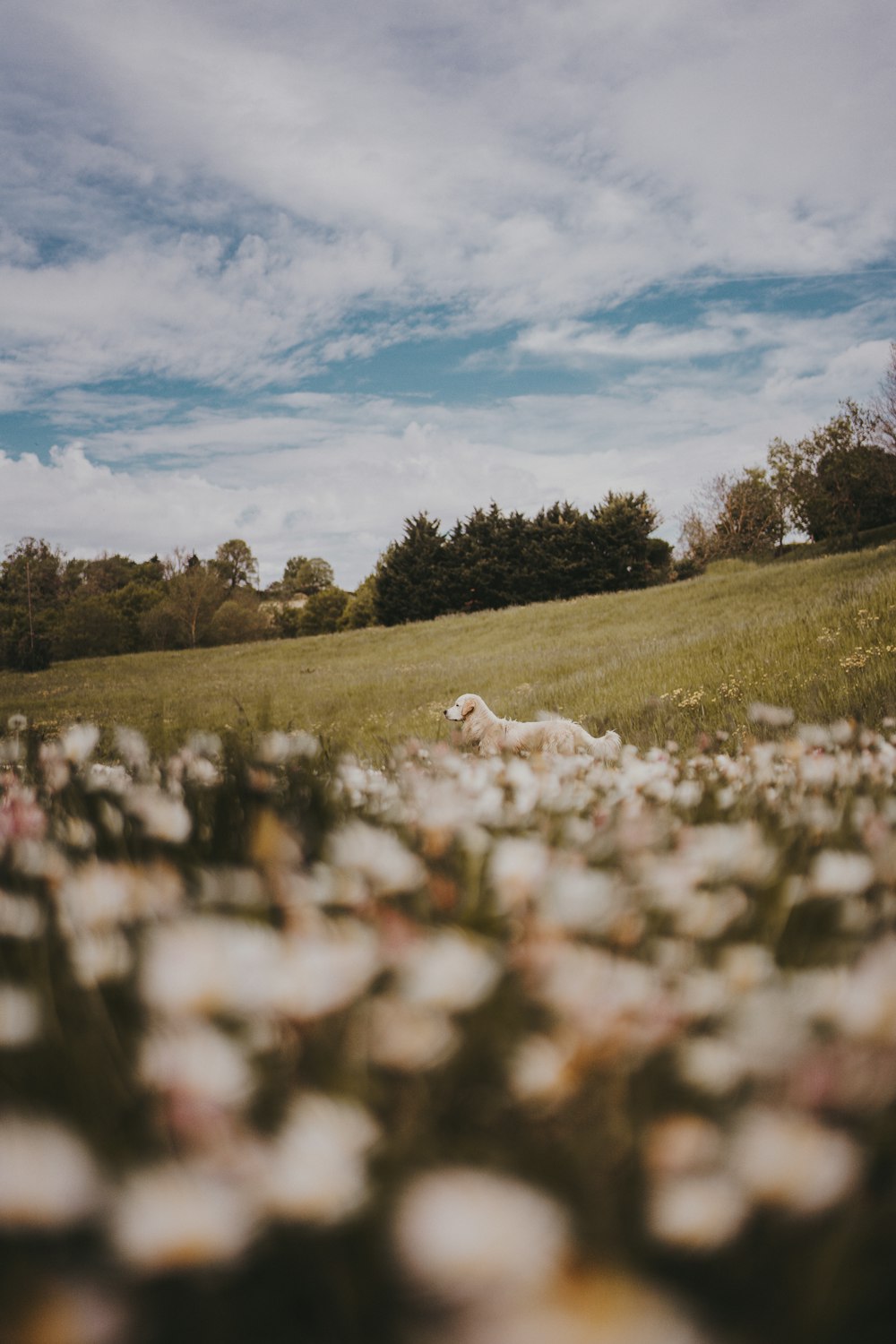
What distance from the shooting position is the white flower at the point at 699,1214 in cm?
92

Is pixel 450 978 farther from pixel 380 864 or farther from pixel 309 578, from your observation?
pixel 309 578

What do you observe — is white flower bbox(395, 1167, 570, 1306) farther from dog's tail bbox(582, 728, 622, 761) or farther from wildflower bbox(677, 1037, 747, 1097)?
dog's tail bbox(582, 728, 622, 761)

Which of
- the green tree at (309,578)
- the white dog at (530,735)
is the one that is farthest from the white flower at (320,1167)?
the green tree at (309,578)

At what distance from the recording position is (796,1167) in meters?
0.94

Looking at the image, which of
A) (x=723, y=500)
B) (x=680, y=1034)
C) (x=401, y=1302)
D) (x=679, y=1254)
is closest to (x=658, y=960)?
(x=680, y=1034)

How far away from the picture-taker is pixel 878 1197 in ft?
3.87

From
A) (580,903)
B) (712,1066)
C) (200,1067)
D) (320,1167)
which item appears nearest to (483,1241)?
(320,1167)

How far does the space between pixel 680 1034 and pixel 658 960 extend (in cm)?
37

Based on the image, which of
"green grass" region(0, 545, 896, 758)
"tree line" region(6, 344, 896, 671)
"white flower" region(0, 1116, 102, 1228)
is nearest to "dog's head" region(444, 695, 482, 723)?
"green grass" region(0, 545, 896, 758)

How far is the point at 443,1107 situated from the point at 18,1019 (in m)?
0.69

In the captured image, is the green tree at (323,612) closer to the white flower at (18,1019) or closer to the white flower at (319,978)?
the white flower at (18,1019)

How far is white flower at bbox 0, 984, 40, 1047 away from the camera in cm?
116

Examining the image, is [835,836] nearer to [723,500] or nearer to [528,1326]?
[528,1326]

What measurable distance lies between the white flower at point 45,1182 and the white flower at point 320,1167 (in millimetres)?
206
